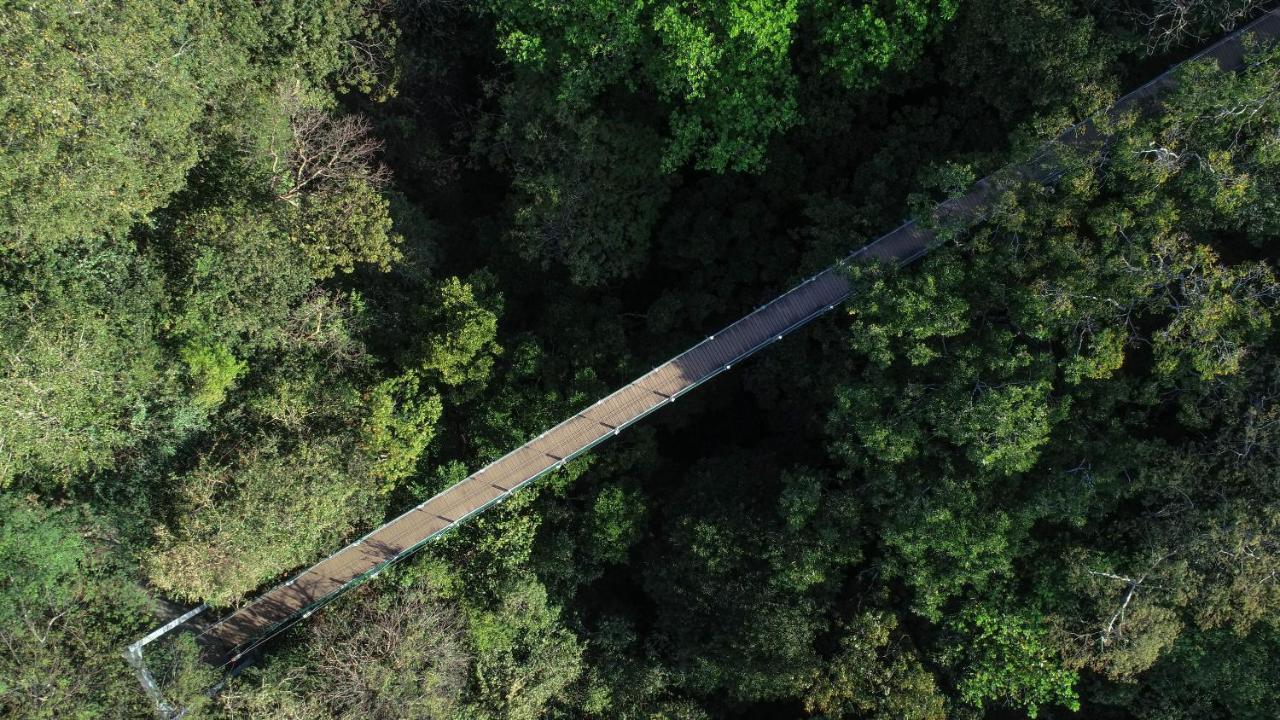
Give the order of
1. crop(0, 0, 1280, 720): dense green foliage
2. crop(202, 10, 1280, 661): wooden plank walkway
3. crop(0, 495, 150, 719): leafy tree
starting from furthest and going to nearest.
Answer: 1. crop(202, 10, 1280, 661): wooden plank walkway
2. crop(0, 495, 150, 719): leafy tree
3. crop(0, 0, 1280, 720): dense green foliage

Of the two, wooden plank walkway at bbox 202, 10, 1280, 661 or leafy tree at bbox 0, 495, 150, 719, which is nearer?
leafy tree at bbox 0, 495, 150, 719

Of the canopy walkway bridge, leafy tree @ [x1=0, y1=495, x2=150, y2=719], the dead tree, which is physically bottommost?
the canopy walkway bridge

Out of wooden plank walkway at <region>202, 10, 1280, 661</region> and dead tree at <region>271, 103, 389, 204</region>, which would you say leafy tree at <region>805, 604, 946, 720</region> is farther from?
dead tree at <region>271, 103, 389, 204</region>

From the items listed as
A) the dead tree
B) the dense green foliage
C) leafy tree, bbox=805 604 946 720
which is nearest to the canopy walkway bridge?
the dense green foliage

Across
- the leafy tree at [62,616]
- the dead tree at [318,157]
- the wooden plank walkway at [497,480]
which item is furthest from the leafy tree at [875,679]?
the leafy tree at [62,616]

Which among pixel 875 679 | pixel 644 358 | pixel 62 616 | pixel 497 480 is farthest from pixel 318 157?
pixel 875 679

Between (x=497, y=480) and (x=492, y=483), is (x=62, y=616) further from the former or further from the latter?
(x=497, y=480)

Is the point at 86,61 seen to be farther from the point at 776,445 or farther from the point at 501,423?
the point at 776,445

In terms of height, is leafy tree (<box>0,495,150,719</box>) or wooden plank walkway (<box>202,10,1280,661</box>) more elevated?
leafy tree (<box>0,495,150,719</box>)

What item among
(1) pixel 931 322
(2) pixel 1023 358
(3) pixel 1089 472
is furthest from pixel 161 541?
(3) pixel 1089 472
